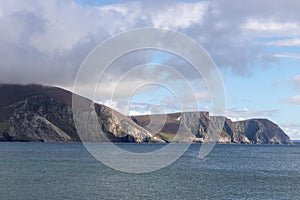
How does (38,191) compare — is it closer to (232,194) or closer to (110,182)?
(110,182)

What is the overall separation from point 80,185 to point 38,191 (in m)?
12.0

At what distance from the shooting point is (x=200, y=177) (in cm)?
12056

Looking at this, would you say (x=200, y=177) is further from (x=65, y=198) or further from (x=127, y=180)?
(x=65, y=198)

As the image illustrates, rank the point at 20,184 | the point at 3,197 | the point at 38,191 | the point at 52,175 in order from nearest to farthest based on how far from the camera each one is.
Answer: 1. the point at 3,197
2. the point at 38,191
3. the point at 20,184
4. the point at 52,175

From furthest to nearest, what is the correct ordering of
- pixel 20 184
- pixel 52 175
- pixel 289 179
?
pixel 289 179, pixel 52 175, pixel 20 184

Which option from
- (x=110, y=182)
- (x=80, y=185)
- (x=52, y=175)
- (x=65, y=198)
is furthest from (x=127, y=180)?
(x=65, y=198)

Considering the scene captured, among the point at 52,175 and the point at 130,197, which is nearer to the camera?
the point at 130,197

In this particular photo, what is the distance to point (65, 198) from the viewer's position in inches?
3187

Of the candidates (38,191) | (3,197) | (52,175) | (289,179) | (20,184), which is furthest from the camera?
(289,179)

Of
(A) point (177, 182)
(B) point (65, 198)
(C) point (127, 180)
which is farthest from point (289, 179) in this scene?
(B) point (65, 198)

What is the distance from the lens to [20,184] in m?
97.9

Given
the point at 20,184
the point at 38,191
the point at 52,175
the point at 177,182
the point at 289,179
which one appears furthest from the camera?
the point at 289,179

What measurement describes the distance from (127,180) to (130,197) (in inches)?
1003

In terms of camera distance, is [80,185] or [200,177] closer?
[80,185]
